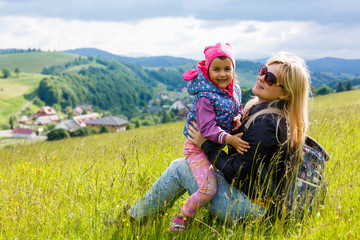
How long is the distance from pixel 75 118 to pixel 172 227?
6142 inches

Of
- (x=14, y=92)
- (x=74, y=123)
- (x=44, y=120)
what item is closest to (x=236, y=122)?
(x=74, y=123)

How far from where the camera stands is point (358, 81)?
19488 centimetres

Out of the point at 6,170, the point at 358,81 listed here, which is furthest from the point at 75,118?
the point at 358,81

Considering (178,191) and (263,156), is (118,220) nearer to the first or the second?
(178,191)

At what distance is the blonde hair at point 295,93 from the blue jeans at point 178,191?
2.28ft

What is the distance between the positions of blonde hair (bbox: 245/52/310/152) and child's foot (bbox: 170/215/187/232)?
123cm

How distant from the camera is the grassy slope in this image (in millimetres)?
146125

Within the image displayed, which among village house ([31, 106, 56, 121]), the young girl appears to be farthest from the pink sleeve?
village house ([31, 106, 56, 121])

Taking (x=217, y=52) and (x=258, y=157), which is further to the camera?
(x=217, y=52)

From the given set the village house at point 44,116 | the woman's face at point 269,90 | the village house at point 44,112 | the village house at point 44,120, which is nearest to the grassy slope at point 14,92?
the village house at point 44,112

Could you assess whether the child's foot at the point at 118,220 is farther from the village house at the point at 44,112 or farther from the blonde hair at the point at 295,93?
the village house at the point at 44,112

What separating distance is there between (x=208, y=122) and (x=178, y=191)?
0.79 meters

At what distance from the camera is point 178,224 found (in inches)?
114

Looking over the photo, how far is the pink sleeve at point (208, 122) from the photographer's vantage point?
3016 mm
